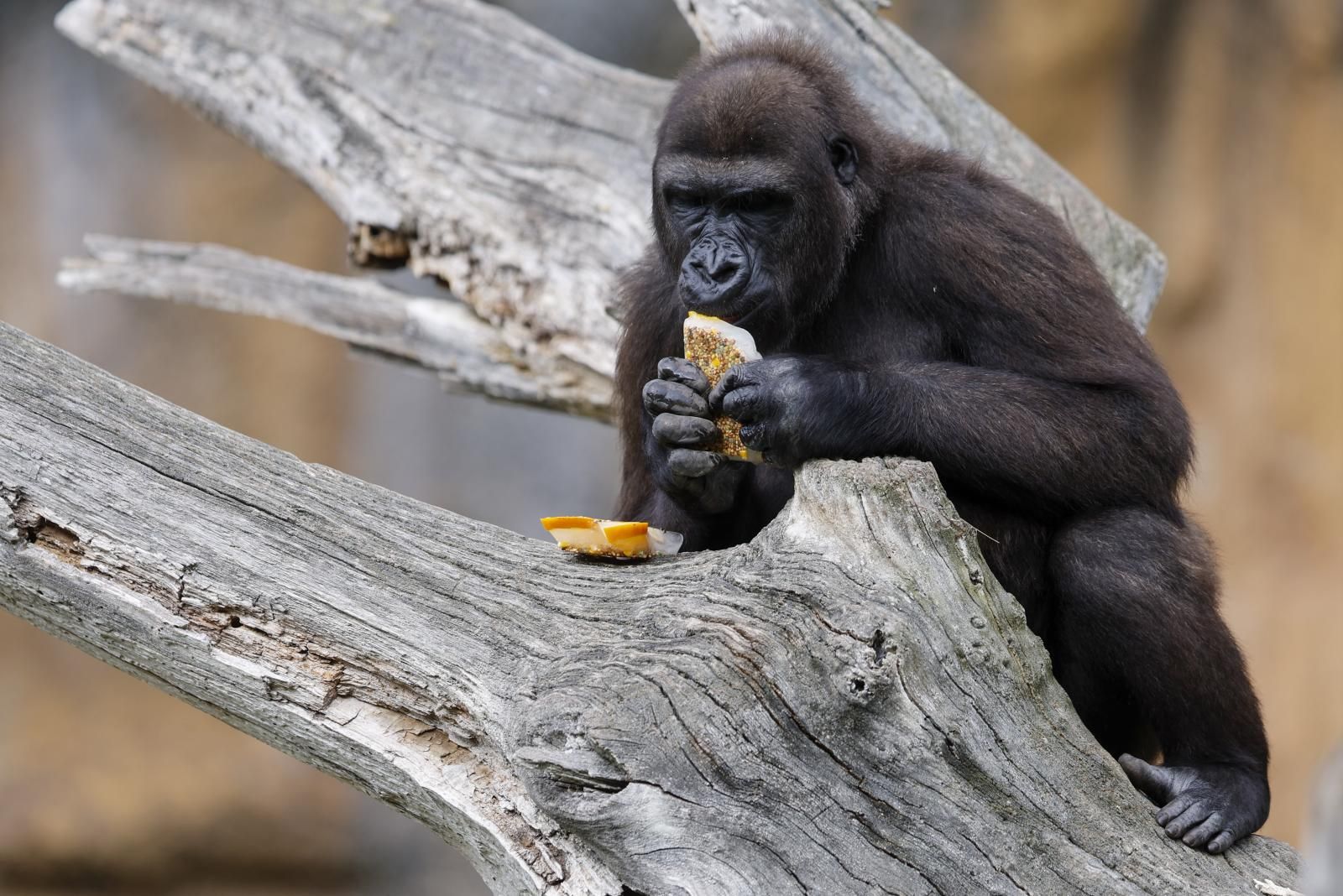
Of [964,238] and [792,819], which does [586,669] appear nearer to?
[792,819]

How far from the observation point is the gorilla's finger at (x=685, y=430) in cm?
356

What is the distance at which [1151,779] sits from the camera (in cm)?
344

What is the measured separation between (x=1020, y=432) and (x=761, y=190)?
3.25 feet

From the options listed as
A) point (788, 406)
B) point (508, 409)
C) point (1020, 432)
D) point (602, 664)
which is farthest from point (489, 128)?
point (508, 409)

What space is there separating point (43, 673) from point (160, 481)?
6796mm

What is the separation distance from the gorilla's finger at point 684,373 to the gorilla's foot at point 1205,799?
4.81 feet

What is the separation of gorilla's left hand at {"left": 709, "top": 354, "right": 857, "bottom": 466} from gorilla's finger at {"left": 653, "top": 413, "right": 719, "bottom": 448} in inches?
2.7

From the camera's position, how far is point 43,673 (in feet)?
30.4

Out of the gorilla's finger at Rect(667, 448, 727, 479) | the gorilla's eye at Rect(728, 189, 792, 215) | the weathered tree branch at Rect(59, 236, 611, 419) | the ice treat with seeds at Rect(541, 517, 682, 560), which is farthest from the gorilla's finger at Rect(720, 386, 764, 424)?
the weathered tree branch at Rect(59, 236, 611, 419)

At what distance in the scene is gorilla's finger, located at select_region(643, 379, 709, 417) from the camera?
3.55 m

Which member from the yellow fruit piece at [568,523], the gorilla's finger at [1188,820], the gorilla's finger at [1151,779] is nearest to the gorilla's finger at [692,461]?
the yellow fruit piece at [568,523]

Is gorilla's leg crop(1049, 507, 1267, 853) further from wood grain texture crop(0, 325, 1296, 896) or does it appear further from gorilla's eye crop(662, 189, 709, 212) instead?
gorilla's eye crop(662, 189, 709, 212)

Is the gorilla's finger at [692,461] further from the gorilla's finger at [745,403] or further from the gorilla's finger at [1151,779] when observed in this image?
the gorilla's finger at [1151,779]

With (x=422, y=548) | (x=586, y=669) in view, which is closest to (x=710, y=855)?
(x=586, y=669)
